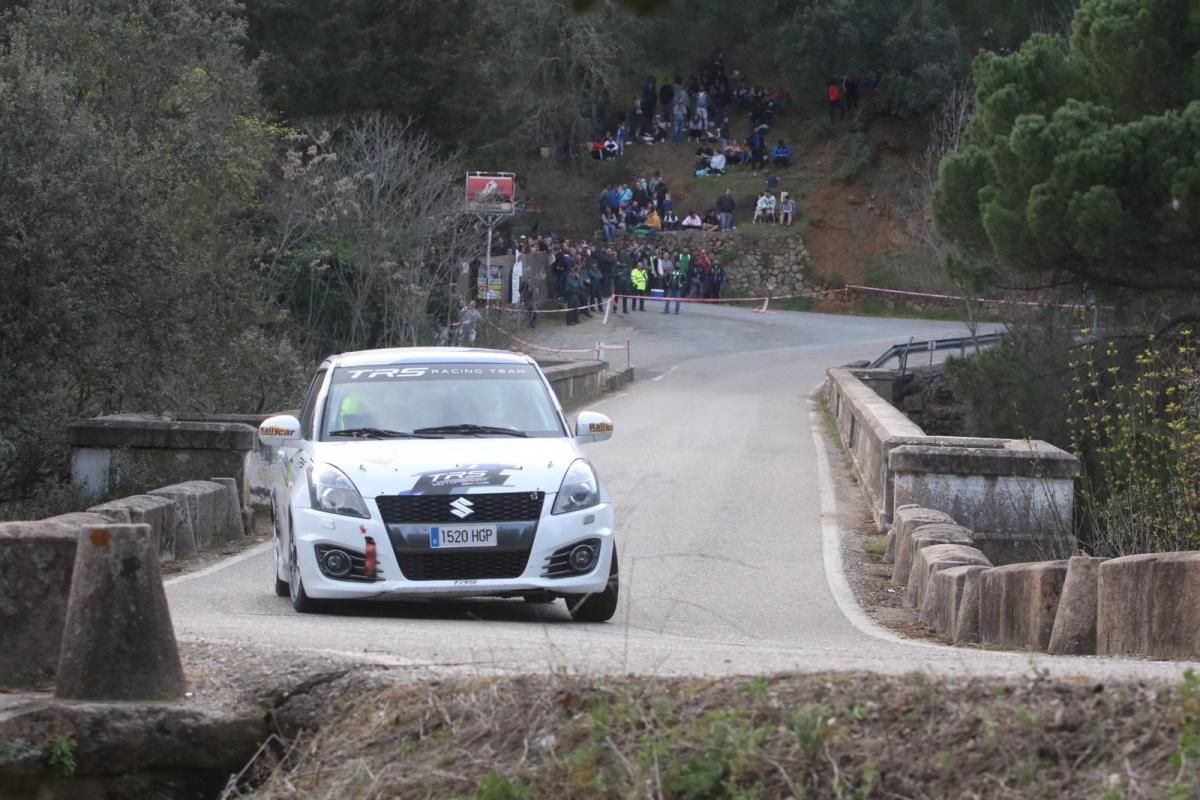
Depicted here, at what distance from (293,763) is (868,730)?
218 centimetres

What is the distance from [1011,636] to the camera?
946 cm

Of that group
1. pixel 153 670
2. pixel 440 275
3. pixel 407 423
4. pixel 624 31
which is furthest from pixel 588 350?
pixel 153 670

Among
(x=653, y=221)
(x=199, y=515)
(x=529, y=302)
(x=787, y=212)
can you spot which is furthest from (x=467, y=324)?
(x=787, y=212)

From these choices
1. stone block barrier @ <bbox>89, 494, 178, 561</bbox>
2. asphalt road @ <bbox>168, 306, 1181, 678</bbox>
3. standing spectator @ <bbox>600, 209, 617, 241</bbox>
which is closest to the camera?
asphalt road @ <bbox>168, 306, 1181, 678</bbox>

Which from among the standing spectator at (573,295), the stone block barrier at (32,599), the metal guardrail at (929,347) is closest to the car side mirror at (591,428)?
the stone block barrier at (32,599)

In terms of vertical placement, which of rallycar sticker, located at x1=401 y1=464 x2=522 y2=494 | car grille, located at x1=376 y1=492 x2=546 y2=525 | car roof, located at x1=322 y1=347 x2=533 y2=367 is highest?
car roof, located at x1=322 y1=347 x2=533 y2=367

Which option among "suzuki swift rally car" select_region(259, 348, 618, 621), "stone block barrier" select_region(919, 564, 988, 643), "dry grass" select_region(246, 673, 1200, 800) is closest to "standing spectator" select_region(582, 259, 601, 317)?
"stone block barrier" select_region(919, 564, 988, 643)

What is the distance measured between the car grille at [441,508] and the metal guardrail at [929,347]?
3184 cm

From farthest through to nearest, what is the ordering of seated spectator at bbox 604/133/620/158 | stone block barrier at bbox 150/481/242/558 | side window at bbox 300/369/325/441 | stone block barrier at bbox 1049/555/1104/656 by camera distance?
seated spectator at bbox 604/133/620/158
stone block barrier at bbox 150/481/242/558
side window at bbox 300/369/325/441
stone block barrier at bbox 1049/555/1104/656

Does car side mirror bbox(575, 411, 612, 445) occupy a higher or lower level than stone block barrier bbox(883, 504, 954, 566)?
higher

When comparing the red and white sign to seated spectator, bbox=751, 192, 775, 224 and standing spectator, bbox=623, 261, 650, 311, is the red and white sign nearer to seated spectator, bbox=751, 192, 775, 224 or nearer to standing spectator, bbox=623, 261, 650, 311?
standing spectator, bbox=623, 261, 650, 311

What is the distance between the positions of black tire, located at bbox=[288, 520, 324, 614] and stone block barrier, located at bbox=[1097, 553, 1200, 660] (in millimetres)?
4510

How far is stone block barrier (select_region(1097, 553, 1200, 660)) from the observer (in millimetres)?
7867

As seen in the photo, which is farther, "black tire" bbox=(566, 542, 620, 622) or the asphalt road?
"black tire" bbox=(566, 542, 620, 622)
